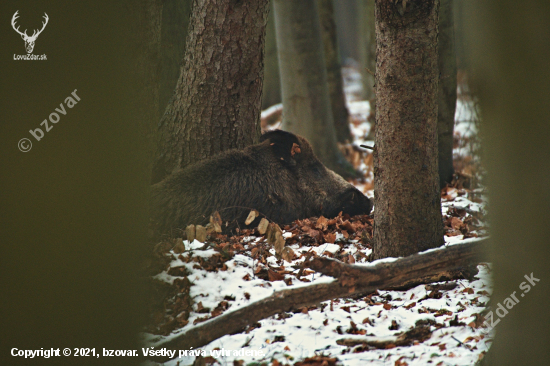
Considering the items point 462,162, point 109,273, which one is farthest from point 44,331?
point 462,162

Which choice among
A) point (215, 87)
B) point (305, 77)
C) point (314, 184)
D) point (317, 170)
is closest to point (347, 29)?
point (305, 77)

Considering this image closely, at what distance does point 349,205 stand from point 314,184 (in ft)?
1.96

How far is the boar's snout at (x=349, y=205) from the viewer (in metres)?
6.23

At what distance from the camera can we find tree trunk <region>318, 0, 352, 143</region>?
10.6 m

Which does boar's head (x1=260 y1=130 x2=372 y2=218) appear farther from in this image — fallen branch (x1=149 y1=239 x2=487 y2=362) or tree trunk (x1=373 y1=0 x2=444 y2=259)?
fallen branch (x1=149 y1=239 x2=487 y2=362)

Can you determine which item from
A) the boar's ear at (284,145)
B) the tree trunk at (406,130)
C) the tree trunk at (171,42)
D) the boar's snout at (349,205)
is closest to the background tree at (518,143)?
the tree trunk at (406,130)

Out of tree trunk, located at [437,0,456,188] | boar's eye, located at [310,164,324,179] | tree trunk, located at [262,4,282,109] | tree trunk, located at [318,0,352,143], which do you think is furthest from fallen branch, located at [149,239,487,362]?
tree trunk, located at [262,4,282,109]

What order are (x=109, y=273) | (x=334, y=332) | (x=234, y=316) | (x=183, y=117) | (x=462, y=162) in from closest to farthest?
1. (x=109, y=273)
2. (x=234, y=316)
3. (x=334, y=332)
4. (x=183, y=117)
5. (x=462, y=162)

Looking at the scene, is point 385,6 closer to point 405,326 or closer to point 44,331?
point 405,326

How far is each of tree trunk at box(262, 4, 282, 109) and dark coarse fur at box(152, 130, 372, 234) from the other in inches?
371

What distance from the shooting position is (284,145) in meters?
6.04

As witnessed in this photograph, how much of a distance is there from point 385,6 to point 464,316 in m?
2.65

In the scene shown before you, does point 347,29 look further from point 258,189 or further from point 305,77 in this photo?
point 258,189

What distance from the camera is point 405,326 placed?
3350 mm
